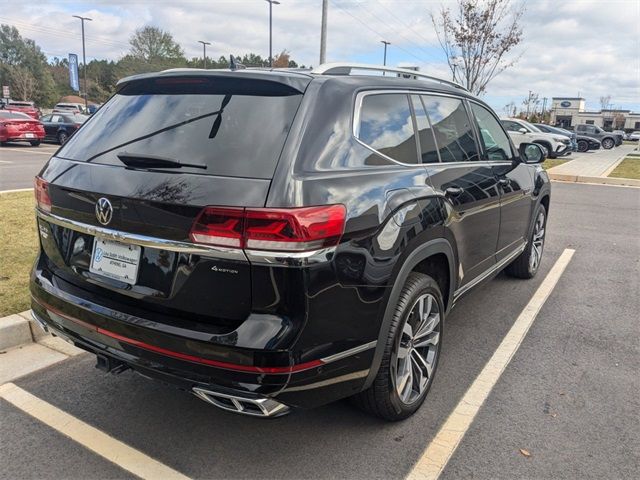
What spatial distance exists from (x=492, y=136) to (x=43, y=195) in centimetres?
327

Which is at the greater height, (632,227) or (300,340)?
(300,340)

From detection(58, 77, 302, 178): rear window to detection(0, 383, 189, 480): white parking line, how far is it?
141cm

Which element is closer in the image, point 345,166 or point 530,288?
point 345,166

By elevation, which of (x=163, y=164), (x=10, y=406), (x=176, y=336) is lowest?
(x=10, y=406)

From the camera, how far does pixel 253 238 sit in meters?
2.03

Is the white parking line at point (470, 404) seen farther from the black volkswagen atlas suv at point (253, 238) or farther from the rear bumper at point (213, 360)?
the rear bumper at point (213, 360)

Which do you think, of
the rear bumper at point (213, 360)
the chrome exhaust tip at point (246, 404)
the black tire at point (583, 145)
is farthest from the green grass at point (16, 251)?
the black tire at point (583, 145)

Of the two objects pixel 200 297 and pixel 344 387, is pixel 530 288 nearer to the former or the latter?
pixel 344 387

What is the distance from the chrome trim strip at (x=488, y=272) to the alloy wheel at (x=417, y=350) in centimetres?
41

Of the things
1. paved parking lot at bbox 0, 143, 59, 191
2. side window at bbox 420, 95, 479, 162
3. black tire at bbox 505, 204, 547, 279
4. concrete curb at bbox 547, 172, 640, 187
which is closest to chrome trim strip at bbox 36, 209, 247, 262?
side window at bbox 420, 95, 479, 162

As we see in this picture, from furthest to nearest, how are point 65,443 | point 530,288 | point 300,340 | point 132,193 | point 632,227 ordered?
point 632,227
point 530,288
point 65,443
point 132,193
point 300,340

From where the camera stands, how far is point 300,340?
82.8 inches

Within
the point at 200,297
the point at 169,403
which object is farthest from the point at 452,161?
the point at 169,403

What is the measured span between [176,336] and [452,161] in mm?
2062
